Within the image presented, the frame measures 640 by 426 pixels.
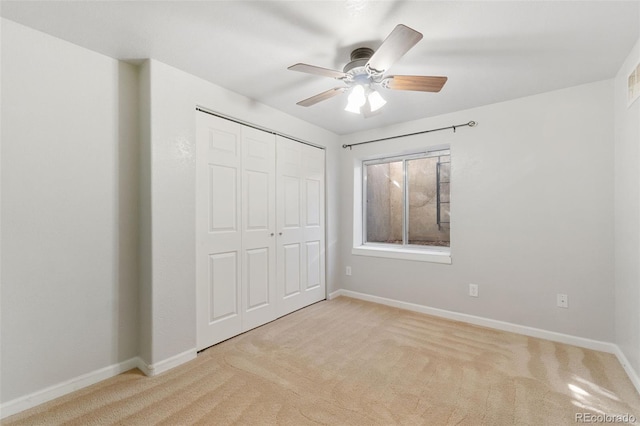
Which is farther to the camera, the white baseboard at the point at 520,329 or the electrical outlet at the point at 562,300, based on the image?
the electrical outlet at the point at 562,300

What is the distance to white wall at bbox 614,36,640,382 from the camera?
1.82 m

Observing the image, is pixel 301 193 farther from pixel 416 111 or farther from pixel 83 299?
pixel 83 299

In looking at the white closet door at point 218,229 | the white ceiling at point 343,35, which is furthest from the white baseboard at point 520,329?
the white ceiling at point 343,35

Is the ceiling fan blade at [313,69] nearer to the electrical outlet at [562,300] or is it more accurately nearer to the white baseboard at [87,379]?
the white baseboard at [87,379]

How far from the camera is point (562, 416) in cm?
156

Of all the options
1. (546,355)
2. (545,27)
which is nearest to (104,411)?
(546,355)

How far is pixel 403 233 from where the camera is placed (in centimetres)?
370

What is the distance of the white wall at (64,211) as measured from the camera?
63.7 inches

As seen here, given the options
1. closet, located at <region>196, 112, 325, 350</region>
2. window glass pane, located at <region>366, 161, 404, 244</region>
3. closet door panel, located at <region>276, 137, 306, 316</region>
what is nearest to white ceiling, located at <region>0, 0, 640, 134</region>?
closet, located at <region>196, 112, 325, 350</region>

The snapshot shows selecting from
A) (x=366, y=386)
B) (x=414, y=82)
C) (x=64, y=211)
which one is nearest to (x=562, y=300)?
(x=366, y=386)

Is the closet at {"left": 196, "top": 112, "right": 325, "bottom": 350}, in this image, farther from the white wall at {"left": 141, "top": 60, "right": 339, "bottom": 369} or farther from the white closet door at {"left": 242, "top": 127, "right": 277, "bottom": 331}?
the white wall at {"left": 141, "top": 60, "right": 339, "bottom": 369}

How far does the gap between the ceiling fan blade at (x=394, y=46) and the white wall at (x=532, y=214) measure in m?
1.76

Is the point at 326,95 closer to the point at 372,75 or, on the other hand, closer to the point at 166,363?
the point at 372,75

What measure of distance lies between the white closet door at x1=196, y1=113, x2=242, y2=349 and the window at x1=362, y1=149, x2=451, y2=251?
6.67ft
